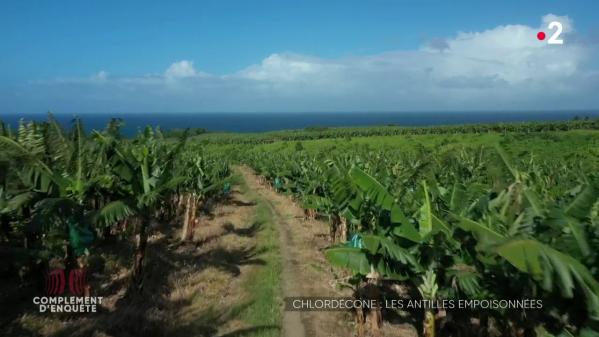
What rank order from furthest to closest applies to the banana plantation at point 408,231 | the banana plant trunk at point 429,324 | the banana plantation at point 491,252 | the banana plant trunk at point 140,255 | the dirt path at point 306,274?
the banana plant trunk at point 140,255, the dirt path at point 306,274, the banana plant trunk at point 429,324, the banana plantation at point 408,231, the banana plantation at point 491,252

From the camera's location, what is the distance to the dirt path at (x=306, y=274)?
346 inches

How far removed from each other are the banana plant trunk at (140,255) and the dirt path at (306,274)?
3317 millimetres

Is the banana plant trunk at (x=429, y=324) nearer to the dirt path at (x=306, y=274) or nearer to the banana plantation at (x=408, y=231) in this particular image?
the banana plantation at (x=408, y=231)

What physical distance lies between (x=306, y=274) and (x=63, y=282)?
6.09m

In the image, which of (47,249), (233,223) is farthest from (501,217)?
(233,223)

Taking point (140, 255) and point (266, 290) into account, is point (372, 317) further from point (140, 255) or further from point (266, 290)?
point (140, 255)

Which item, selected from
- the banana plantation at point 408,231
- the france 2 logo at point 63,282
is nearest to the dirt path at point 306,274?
the banana plantation at point 408,231

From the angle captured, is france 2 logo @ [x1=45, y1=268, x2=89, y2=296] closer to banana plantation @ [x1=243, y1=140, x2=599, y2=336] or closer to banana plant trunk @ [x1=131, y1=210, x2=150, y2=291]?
banana plant trunk @ [x1=131, y1=210, x2=150, y2=291]

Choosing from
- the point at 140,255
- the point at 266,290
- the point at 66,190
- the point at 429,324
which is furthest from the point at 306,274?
the point at 66,190

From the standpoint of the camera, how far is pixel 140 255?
9.64m

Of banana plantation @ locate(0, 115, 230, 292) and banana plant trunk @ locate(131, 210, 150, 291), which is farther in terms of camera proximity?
banana plant trunk @ locate(131, 210, 150, 291)

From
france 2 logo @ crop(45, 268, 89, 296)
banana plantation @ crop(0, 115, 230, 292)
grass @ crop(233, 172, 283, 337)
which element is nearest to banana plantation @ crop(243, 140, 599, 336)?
grass @ crop(233, 172, 283, 337)

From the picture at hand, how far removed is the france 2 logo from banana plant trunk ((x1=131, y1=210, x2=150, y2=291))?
42.1 inches

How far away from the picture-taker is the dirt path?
8.78 meters
